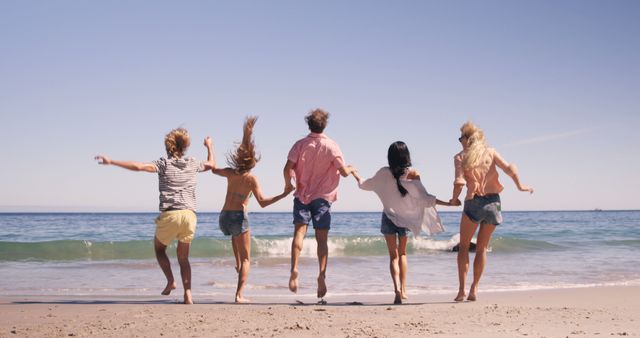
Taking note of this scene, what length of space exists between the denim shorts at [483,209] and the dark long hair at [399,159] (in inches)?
29.3

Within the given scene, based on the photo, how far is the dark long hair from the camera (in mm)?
6344

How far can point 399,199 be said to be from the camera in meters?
6.45

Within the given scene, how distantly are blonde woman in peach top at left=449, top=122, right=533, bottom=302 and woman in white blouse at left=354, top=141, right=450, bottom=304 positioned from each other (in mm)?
326

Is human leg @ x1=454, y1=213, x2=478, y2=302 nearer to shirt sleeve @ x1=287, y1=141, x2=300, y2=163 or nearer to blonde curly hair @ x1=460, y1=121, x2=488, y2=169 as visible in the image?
blonde curly hair @ x1=460, y1=121, x2=488, y2=169

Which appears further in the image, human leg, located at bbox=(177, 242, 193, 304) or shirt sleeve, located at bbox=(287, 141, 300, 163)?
shirt sleeve, located at bbox=(287, 141, 300, 163)

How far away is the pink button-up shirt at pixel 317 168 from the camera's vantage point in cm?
642

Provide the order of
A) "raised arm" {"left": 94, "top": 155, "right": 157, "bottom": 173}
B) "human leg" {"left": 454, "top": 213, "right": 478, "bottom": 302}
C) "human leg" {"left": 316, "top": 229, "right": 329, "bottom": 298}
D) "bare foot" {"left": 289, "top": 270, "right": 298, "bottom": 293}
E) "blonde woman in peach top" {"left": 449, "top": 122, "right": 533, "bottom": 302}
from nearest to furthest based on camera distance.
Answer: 1. "raised arm" {"left": 94, "top": 155, "right": 157, "bottom": 173}
2. "bare foot" {"left": 289, "top": 270, "right": 298, "bottom": 293}
3. "human leg" {"left": 316, "top": 229, "right": 329, "bottom": 298}
4. "blonde woman in peach top" {"left": 449, "top": 122, "right": 533, "bottom": 302}
5. "human leg" {"left": 454, "top": 213, "right": 478, "bottom": 302}

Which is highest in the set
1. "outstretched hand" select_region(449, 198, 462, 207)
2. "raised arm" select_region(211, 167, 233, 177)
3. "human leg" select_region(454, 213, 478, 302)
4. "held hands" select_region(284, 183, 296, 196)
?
"raised arm" select_region(211, 167, 233, 177)

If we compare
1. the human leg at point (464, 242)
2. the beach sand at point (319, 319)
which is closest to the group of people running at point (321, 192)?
the human leg at point (464, 242)

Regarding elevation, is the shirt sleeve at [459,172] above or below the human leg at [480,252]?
above

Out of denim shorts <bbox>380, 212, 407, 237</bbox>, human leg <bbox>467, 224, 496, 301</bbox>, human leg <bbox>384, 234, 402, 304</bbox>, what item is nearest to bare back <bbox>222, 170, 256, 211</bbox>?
denim shorts <bbox>380, 212, 407, 237</bbox>

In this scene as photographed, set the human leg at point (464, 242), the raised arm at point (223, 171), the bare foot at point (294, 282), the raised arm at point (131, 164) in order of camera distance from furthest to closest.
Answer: the raised arm at point (223, 171) → the human leg at point (464, 242) → the bare foot at point (294, 282) → the raised arm at point (131, 164)

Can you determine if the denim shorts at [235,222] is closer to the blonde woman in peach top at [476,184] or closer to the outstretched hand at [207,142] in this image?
the outstretched hand at [207,142]

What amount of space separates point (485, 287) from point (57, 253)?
44.3 ft
